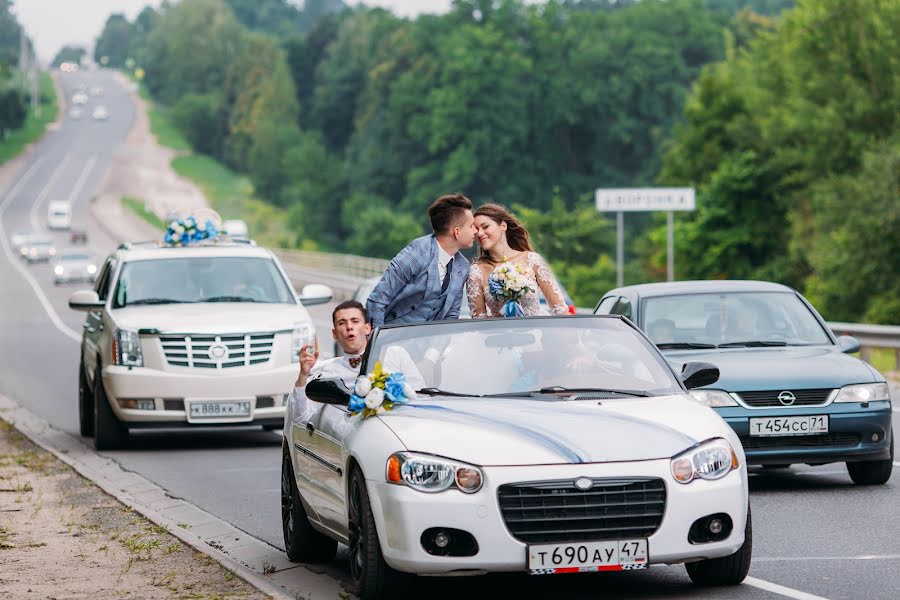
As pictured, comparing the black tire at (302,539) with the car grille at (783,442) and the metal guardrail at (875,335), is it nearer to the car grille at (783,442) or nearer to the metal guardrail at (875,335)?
the car grille at (783,442)

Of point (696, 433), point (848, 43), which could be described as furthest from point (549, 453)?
point (848, 43)

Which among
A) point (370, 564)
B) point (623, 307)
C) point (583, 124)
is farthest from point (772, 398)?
point (583, 124)

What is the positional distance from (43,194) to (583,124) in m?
52.8

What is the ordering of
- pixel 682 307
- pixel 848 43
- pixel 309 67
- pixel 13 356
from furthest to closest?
pixel 309 67, pixel 848 43, pixel 13 356, pixel 682 307

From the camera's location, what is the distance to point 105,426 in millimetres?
16281

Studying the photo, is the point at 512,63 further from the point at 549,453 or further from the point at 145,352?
the point at 549,453

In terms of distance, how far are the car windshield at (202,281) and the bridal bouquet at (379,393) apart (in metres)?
9.23

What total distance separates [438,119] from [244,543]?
9408 cm

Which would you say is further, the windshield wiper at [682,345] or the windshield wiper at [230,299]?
the windshield wiper at [230,299]

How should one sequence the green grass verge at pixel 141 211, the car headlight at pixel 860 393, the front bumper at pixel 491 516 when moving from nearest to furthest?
the front bumper at pixel 491 516 → the car headlight at pixel 860 393 → the green grass verge at pixel 141 211

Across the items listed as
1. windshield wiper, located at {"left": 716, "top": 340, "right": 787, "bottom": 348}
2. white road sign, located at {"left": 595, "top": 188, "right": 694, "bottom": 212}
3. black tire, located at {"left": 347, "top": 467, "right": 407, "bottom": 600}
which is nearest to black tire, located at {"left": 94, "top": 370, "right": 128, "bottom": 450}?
windshield wiper, located at {"left": 716, "top": 340, "right": 787, "bottom": 348}

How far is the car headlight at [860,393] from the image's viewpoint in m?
12.0

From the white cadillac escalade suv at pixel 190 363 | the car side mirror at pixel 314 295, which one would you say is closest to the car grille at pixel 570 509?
the white cadillac escalade suv at pixel 190 363

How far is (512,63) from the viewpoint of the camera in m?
105
